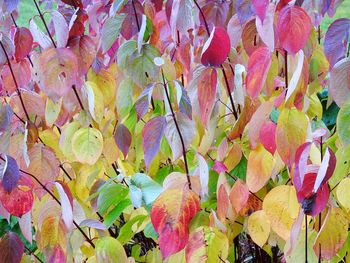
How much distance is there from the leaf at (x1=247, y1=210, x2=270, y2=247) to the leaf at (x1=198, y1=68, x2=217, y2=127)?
254mm

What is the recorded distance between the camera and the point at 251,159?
1.12 meters

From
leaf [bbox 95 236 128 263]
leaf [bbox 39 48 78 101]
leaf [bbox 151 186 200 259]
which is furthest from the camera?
leaf [bbox 39 48 78 101]

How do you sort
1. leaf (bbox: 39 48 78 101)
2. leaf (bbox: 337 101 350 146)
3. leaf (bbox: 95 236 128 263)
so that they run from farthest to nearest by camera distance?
leaf (bbox: 39 48 78 101) < leaf (bbox: 95 236 128 263) < leaf (bbox: 337 101 350 146)

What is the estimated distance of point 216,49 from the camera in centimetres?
96

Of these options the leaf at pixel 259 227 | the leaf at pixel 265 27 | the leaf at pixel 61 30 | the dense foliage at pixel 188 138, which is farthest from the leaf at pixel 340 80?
the leaf at pixel 61 30

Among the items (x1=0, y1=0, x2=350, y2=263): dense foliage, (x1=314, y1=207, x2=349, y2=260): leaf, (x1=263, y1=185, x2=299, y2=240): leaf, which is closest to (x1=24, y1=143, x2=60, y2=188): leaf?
(x1=0, y1=0, x2=350, y2=263): dense foliage

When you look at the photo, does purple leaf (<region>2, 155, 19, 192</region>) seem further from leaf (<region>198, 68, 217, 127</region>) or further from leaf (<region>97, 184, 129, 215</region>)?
leaf (<region>198, 68, 217, 127</region>)

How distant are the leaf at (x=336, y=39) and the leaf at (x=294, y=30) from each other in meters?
0.05

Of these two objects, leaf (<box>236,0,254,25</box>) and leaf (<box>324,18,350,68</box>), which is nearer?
leaf (<box>324,18,350,68</box>)

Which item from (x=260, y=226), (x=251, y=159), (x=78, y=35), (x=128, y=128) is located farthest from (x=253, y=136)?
(x=78, y=35)

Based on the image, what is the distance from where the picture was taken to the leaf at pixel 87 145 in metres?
1.26

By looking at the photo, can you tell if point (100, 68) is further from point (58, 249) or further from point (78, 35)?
point (58, 249)

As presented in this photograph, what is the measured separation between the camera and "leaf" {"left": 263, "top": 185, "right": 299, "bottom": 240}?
1.03 metres

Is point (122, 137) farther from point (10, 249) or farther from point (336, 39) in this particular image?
point (336, 39)
